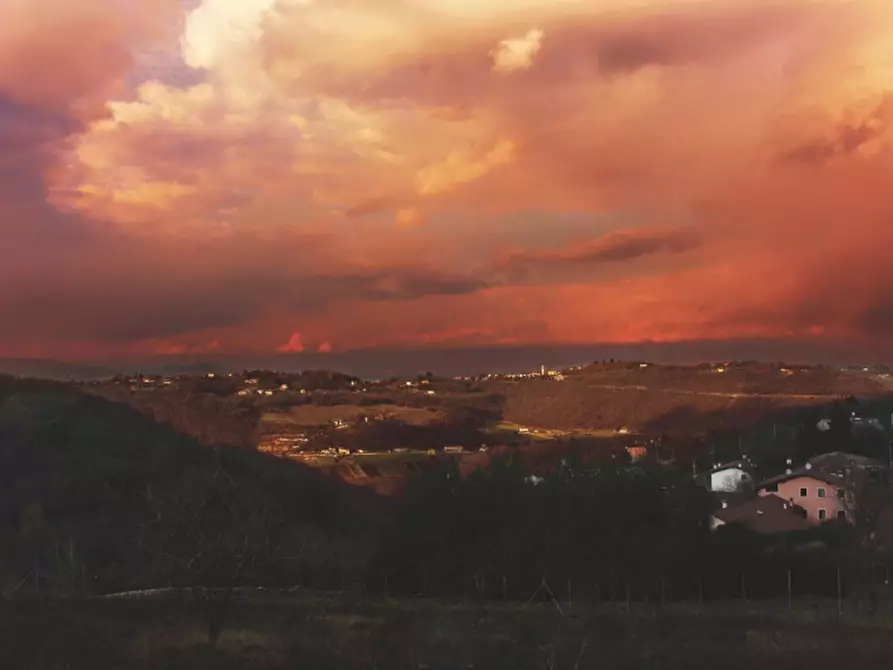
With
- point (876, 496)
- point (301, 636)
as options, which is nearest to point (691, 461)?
point (876, 496)

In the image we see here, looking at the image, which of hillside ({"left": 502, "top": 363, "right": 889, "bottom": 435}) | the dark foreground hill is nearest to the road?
hillside ({"left": 502, "top": 363, "right": 889, "bottom": 435})

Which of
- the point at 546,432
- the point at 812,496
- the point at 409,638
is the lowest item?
the point at 812,496

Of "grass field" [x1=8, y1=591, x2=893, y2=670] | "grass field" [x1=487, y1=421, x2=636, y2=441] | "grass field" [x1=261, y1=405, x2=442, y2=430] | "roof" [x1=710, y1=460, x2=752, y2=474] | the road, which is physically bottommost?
"roof" [x1=710, y1=460, x2=752, y2=474]

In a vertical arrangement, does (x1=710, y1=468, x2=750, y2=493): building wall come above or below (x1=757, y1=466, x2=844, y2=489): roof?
below

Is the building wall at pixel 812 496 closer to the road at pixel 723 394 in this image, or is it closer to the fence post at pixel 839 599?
the fence post at pixel 839 599

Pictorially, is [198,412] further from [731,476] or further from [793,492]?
[793,492]

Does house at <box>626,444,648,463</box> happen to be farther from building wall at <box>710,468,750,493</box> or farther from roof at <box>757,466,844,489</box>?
roof at <box>757,466,844,489</box>

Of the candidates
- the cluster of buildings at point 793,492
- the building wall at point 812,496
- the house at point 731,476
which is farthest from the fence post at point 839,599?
the house at point 731,476

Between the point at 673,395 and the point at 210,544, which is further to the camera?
the point at 673,395

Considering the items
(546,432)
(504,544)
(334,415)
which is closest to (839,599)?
(504,544)
